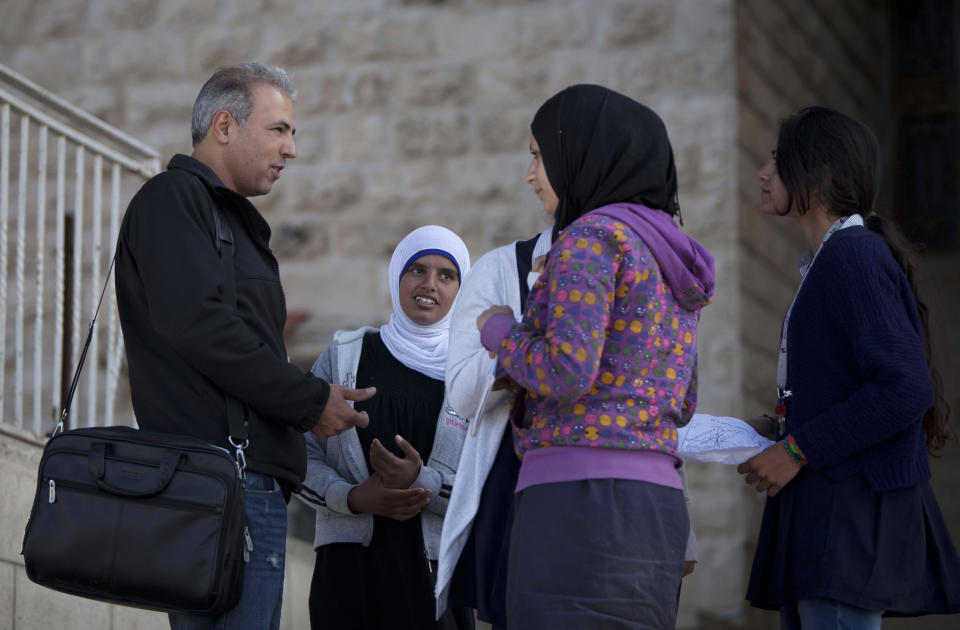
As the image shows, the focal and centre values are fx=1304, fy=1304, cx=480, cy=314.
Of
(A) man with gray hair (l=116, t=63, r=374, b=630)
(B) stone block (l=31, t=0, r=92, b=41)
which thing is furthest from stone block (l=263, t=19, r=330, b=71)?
(A) man with gray hair (l=116, t=63, r=374, b=630)

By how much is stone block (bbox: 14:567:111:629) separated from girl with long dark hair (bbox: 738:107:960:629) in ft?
6.92

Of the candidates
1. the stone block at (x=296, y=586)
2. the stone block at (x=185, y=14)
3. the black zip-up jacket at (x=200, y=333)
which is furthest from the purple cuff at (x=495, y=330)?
the stone block at (x=185, y=14)

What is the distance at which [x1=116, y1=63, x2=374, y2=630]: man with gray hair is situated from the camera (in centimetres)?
255

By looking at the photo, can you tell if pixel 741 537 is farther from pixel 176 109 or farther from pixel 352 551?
pixel 176 109

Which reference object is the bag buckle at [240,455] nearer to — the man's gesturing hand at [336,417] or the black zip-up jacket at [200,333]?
the black zip-up jacket at [200,333]

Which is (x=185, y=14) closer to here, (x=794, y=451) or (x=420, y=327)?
(x=420, y=327)

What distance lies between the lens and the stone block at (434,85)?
6.25 metres

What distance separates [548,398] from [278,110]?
98cm

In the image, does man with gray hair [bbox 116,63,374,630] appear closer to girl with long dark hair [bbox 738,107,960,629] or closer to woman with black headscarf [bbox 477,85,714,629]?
woman with black headscarf [bbox 477,85,714,629]

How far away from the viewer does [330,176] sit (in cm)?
640

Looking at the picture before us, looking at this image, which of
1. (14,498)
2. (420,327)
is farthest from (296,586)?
(420,327)

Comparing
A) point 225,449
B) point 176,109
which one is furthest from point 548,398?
point 176,109

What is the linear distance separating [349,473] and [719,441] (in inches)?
41.8

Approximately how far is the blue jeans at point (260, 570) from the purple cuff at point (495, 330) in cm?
55
